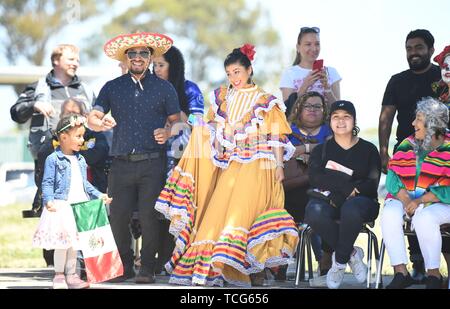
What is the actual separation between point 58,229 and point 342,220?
6.55ft

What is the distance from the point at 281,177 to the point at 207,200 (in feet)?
2.03

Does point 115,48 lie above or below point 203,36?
below

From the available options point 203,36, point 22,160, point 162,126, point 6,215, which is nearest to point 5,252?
point 6,215

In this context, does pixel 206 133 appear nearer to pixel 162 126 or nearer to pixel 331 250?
pixel 162 126

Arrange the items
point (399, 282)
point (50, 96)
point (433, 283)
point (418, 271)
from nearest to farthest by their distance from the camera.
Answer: point (433, 283) → point (399, 282) → point (418, 271) → point (50, 96)

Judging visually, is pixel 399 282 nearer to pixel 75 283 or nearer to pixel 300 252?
pixel 300 252

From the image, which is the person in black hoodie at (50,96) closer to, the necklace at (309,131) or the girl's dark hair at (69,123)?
the girl's dark hair at (69,123)

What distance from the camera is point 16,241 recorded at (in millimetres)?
14688

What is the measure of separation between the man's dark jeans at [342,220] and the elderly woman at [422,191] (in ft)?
0.57

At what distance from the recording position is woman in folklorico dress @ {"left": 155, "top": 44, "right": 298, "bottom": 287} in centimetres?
777

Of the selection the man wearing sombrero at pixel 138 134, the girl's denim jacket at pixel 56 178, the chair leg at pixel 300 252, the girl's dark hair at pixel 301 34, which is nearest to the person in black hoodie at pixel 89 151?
the man wearing sombrero at pixel 138 134

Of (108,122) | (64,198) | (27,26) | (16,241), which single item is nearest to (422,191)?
(108,122)

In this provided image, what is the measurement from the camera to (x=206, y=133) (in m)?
8.12

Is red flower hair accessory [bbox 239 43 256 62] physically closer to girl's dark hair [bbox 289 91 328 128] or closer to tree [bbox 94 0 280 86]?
girl's dark hair [bbox 289 91 328 128]
